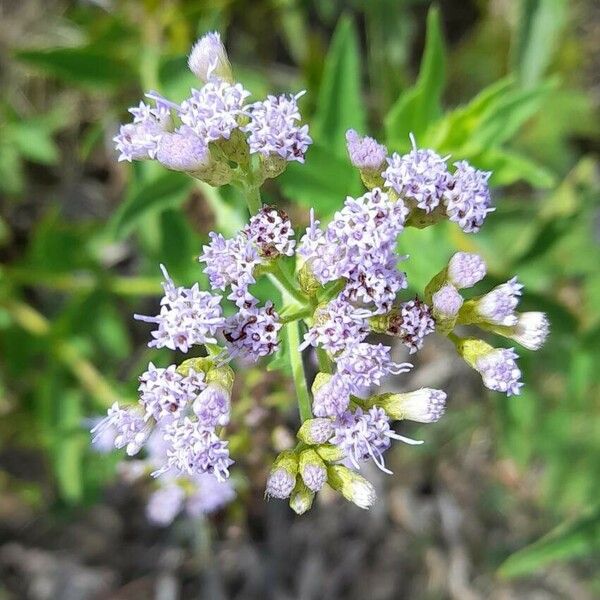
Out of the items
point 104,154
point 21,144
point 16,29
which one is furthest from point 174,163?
point 16,29

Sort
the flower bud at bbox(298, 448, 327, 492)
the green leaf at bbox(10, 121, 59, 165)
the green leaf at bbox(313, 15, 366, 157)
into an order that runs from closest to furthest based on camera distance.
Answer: the flower bud at bbox(298, 448, 327, 492)
the green leaf at bbox(313, 15, 366, 157)
the green leaf at bbox(10, 121, 59, 165)

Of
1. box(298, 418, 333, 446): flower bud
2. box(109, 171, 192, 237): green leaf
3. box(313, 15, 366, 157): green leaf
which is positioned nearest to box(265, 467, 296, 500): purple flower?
box(298, 418, 333, 446): flower bud

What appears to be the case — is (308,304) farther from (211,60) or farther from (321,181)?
(321,181)

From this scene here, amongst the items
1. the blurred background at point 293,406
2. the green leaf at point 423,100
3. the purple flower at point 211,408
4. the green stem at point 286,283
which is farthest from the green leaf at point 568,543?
the purple flower at point 211,408

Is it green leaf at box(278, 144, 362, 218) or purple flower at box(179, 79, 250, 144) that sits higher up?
green leaf at box(278, 144, 362, 218)

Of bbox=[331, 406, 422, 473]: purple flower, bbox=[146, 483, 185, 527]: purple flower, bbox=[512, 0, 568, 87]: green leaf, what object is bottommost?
bbox=[331, 406, 422, 473]: purple flower

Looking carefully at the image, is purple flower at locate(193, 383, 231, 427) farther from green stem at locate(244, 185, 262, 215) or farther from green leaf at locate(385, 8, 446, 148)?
green leaf at locate(385, 8, 446, 148)
